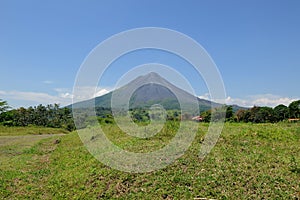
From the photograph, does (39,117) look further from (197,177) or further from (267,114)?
(197,177)

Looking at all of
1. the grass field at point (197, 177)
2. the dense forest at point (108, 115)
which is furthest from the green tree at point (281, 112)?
the grass field at point (197, 177)

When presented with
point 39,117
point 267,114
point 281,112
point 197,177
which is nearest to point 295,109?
point 281,112

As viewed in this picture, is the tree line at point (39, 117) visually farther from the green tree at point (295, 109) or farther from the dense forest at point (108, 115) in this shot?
the green tree at point (295, 109)

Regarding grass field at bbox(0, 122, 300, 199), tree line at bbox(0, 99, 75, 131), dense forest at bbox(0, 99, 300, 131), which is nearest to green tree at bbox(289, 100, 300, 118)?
dense forest at bbox(0, 99, 300, 131)

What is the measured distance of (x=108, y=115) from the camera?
58.5ft

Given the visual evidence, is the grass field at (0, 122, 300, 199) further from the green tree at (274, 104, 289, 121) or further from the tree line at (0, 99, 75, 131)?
the tree line at (0, 99, 75, 131)

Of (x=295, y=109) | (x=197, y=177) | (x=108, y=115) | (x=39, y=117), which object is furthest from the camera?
(x=39, y=117)

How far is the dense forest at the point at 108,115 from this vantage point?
41.5ft

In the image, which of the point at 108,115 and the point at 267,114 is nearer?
the point at 108,115

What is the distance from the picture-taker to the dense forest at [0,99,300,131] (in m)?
12.6

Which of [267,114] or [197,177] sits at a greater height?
[267,114]

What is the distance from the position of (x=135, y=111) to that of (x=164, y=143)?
474cm

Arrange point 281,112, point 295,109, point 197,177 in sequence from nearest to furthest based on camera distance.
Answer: point 197,177 < point 295,109 < point 281,112

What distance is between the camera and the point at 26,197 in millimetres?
6570
